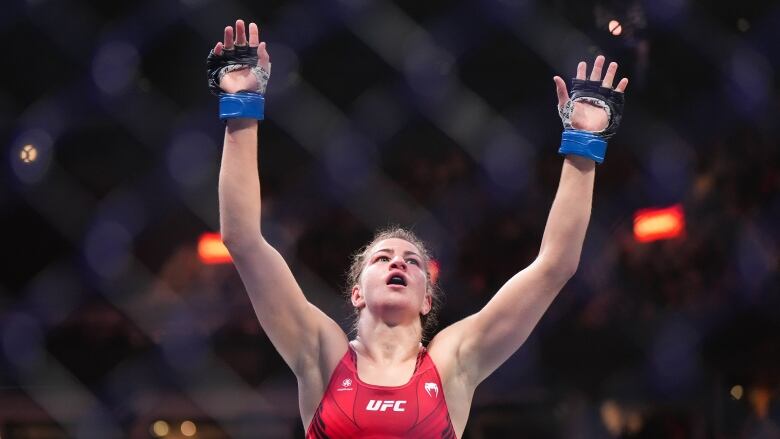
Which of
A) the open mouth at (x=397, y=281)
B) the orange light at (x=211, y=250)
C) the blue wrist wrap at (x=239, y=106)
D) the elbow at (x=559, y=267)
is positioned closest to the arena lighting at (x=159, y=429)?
the orange light at (x=211, y=250)

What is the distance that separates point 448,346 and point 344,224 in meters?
0.68

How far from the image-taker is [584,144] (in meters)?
1.58

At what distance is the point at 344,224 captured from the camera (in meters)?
2.28

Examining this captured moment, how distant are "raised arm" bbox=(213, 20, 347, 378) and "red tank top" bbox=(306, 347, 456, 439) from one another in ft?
0.40

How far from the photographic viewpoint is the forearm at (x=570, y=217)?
1.58m

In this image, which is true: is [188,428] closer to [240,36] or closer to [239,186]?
[239,186]

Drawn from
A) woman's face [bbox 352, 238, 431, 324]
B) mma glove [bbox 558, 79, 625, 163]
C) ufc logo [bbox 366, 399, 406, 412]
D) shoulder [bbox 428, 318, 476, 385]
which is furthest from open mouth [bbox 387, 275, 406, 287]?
mma glove [bbox 558, 79, 625, 163]

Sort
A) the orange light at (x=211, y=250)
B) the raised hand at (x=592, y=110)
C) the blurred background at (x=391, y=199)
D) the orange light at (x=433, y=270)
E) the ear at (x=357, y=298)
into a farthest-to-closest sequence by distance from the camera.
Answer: the orange light at (x=211, y=250)
the blurred background at (x=391, y=199)
the orange light at (x=433, y=270)
the ear at (x=357, y=298)
the raised hand at (x=592, y=110)

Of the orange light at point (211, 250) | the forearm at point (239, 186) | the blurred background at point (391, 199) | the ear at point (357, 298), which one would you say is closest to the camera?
the forearm at point (239, 186)

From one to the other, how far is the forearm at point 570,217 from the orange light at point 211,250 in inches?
37.7

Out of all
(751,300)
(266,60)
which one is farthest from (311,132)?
(751,300)

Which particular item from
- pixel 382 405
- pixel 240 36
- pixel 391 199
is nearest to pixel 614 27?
pixel 391 199

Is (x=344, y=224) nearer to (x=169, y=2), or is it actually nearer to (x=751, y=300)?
(x=169, y=2)

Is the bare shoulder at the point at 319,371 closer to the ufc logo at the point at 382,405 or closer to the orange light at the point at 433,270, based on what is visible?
the ufc logo at the point at 382,405
